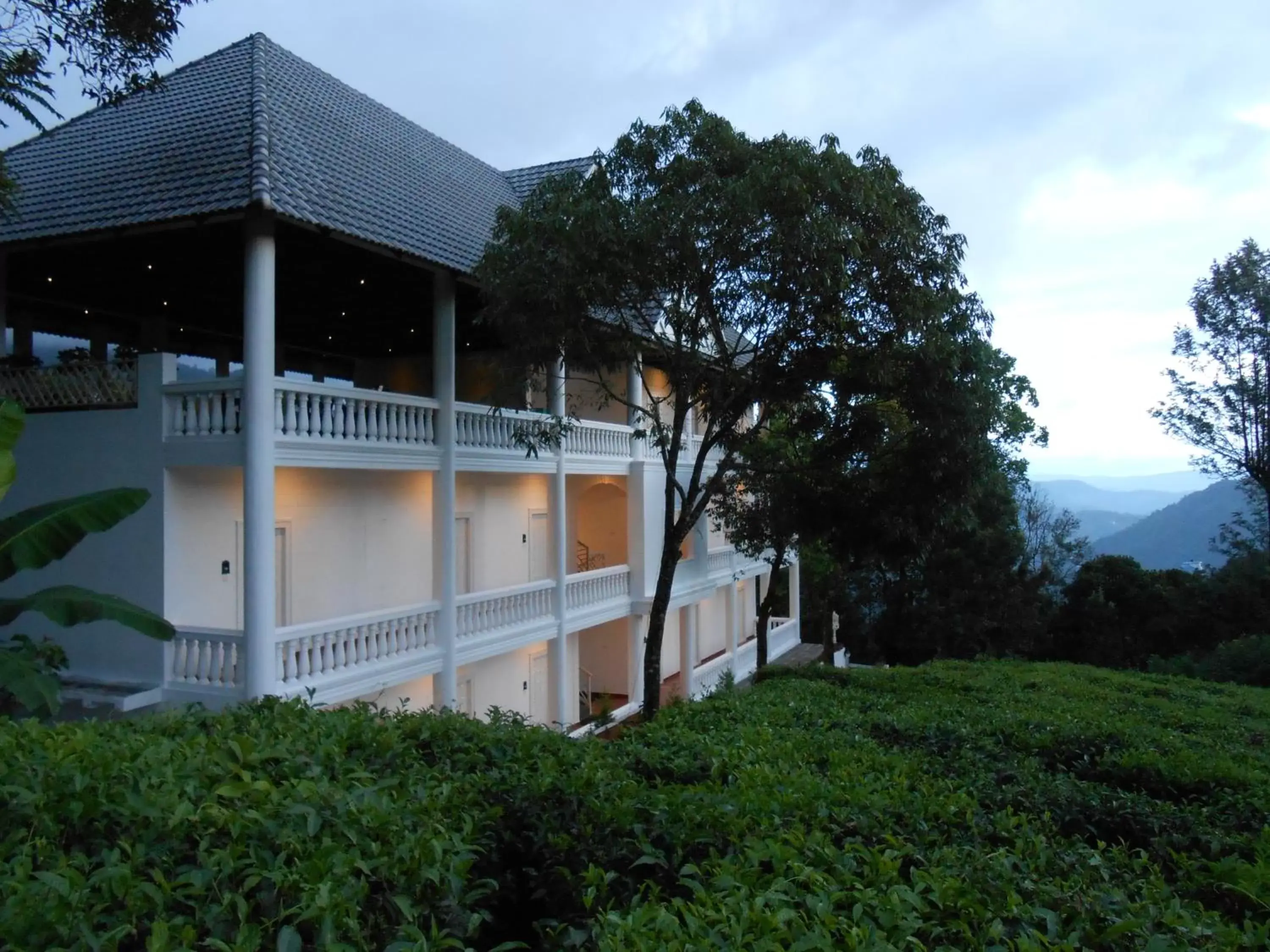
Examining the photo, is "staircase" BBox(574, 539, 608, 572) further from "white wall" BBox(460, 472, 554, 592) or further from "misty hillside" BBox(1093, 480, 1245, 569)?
"misty hillside" BBox(1093, 480, 1245, 569)

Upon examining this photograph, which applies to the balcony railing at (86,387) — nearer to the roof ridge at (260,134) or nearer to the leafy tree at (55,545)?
the roof ridge at (260,134)

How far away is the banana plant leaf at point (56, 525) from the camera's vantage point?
632cm

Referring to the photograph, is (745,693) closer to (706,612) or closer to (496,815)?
(496,815)

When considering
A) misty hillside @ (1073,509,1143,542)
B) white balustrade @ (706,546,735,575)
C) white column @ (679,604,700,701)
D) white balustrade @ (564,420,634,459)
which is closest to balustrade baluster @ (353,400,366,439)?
white balustrade @ (564,420,634,459)

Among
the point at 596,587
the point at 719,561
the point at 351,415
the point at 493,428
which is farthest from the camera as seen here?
the point at 719,561

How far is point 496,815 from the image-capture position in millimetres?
3549

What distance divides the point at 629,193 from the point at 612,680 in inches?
463

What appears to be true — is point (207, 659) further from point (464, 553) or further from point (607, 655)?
point (607, 655)

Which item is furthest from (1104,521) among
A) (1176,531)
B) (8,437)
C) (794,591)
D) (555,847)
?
(8,437)

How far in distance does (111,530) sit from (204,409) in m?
1.72

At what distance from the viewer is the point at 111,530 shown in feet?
30.8

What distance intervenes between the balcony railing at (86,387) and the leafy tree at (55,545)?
3.48 m

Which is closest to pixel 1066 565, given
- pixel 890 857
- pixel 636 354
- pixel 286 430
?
pixel 636 354

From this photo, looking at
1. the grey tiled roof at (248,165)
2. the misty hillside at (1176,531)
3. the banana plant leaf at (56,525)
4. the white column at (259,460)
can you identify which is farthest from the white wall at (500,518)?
the misty hillside at (1176,531)
